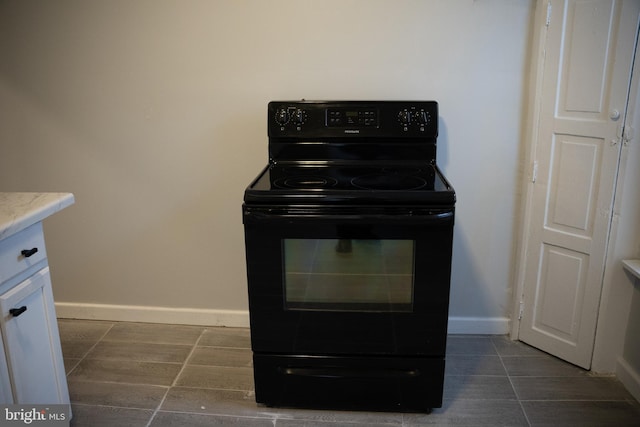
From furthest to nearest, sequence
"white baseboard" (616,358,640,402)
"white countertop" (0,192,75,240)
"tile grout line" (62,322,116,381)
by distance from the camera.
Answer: "tile grout line" (62,322,116,381), "white baseboard" (616,358,640,402), "white countertop" (0,192,75,240)

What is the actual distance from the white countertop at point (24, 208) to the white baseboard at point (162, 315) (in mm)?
1149

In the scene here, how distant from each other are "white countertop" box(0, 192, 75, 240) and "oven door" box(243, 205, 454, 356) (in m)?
0.61

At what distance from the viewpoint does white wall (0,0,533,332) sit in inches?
91.9

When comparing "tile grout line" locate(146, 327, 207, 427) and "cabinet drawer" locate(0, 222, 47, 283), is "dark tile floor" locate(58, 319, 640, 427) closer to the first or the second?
"tile grout line" locate(146, 327, 207, 427)

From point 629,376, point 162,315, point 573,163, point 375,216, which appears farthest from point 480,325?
point 162,315

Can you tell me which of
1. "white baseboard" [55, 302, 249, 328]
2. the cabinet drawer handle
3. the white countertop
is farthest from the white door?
the cabinet drawer handle

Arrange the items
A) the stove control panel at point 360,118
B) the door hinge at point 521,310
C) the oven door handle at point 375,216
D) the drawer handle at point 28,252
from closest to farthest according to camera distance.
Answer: the drawer handle at point 28,252 < the oven door handle at point 375,216 < the stove control panel at point 360,118 < the door hinge at point 521,310

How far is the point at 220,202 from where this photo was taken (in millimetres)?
2611

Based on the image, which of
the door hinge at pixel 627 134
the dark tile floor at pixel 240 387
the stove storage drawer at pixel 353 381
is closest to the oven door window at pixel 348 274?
the stove storage drawer at pixel 353 381

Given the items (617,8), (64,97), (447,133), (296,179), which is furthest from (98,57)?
(617,8)

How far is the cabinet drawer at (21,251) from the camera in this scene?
158 centimetres

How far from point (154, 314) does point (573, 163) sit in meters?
2.12

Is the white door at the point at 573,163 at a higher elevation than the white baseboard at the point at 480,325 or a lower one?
higher

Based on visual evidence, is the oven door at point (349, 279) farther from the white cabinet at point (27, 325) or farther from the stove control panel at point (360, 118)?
the white cabinet at point (27, 325)
